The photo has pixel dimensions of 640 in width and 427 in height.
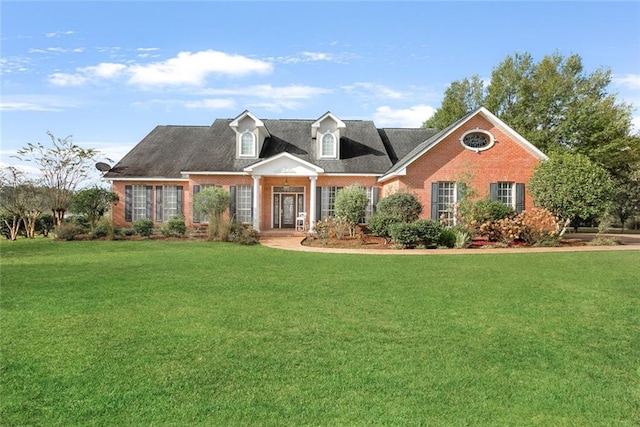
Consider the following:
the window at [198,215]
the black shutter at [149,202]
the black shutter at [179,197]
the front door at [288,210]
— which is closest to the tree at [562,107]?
the front door at [288,210]

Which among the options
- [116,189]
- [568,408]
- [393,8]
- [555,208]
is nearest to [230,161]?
[116,189]

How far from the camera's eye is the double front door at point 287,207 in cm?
2314

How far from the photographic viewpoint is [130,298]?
7.45 m

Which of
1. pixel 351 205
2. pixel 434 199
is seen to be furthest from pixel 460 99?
pixel 351 205

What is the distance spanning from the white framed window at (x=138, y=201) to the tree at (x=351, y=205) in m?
10.3

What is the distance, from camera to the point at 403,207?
16.9 metres

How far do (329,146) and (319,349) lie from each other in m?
18.4

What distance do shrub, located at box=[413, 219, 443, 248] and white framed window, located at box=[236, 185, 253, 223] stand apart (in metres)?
9.44

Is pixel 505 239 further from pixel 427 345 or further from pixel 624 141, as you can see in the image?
pixel 624 141

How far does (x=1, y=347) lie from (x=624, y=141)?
34.0 m

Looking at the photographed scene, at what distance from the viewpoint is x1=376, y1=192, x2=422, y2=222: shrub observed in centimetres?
1691

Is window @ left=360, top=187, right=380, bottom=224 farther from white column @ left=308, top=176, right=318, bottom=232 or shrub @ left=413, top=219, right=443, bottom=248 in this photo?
shrub @ left=413, top=219, right=443, bottom=248

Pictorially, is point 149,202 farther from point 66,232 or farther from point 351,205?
point 351,205

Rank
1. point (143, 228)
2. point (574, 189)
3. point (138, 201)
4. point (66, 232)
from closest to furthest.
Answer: point (574, 189)
point (66, 232)
point (143, 228)
point (138, 201)
